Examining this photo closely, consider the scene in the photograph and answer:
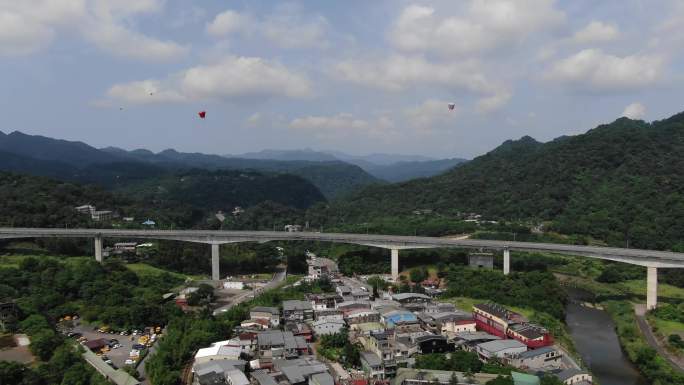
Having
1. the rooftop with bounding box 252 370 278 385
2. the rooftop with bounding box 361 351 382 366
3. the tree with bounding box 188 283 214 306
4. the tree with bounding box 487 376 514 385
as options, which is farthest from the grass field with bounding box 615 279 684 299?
the tree with bounding box 188 283 214 306

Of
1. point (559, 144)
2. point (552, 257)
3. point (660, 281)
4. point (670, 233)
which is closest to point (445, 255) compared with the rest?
point (552, 257)

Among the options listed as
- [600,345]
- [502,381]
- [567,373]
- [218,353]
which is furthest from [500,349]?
[218,353]

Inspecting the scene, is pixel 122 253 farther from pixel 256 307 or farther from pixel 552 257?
pixel 552 257

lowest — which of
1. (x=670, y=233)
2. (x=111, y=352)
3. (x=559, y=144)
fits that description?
(x=111, y=352)

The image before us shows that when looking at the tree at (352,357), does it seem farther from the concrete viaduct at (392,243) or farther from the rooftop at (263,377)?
the concrete viaduct at (392,243)

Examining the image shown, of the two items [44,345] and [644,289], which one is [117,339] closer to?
[44,345]

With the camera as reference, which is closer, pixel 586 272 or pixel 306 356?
pixel 306 356

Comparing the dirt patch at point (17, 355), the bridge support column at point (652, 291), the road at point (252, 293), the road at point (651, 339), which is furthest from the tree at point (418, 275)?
the dirt patch at point (17, 355)
